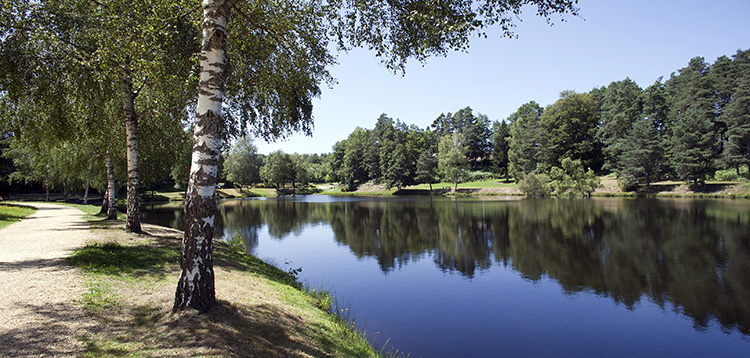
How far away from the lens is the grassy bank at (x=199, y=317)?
5348mm

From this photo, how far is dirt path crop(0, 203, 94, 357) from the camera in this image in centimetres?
491

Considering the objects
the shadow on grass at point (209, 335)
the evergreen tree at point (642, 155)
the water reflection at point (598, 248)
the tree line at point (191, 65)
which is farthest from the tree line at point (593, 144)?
Answer: the shadow on grass at point (209, 335)

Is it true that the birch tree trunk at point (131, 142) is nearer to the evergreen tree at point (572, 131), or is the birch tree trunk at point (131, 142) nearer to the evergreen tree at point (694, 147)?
the evergreen tree at point (694, 147)

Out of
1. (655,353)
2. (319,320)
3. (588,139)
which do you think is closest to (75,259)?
(319,320)

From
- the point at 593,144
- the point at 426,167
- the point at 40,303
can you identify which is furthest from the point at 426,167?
the point at 40,303

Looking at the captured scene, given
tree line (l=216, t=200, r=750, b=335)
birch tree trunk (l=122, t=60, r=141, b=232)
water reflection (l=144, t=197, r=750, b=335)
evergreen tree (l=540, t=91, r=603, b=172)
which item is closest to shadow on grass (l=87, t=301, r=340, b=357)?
birch tree trunk (l=122, t=60, r=141, b=232)

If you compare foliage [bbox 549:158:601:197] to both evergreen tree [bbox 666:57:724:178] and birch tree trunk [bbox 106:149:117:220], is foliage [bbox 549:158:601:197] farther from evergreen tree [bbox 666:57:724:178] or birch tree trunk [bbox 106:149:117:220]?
birch tree trunk [bbox 106:149:117:220]

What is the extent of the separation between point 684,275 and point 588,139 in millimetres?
66972

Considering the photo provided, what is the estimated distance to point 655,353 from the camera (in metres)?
8.73

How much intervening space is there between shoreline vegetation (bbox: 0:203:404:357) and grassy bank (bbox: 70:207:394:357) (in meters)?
0.01

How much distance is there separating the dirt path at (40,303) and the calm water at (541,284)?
6343mm

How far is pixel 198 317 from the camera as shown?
6043 millimetres

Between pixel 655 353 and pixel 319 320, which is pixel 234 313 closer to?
pixel 319 320

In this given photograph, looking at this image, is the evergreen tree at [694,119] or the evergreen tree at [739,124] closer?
the evergreen tree at [739,124]
